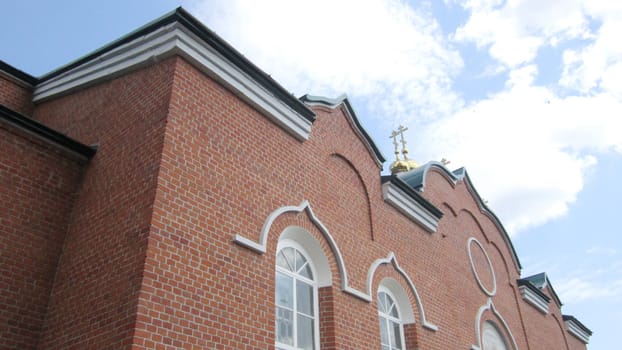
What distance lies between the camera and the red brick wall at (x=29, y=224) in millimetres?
6465

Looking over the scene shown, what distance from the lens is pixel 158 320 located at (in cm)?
573

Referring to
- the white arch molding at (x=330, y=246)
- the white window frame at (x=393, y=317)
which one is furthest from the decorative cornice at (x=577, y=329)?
the white window frame at (x=393, y=317)

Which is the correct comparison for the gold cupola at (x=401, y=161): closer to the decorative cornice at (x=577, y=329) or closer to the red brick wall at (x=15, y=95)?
the decorative cornice at (x=577, y=329)

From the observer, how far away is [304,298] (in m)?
8.44

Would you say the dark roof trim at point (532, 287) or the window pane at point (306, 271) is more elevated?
the dark roof trim at point (532, 287)

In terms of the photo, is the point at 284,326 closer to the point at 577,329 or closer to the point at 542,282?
the point at 542,282

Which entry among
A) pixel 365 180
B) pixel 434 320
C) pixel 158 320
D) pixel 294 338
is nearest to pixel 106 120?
pixel 158 320

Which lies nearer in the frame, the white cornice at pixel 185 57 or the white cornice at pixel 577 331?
the white cornice at pixel 185 57

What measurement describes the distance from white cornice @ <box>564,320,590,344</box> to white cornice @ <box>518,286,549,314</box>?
8.19 ft

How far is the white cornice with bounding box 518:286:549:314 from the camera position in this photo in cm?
1650

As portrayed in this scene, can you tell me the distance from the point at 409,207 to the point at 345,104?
8.84 feet

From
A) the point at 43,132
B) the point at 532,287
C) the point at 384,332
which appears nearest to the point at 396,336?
the point at 384,332

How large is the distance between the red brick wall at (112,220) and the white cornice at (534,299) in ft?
42.9

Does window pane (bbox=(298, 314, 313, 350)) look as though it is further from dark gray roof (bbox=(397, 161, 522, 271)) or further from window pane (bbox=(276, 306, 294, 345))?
dark gray roof (bbox=(397, 161, 522, 271))
